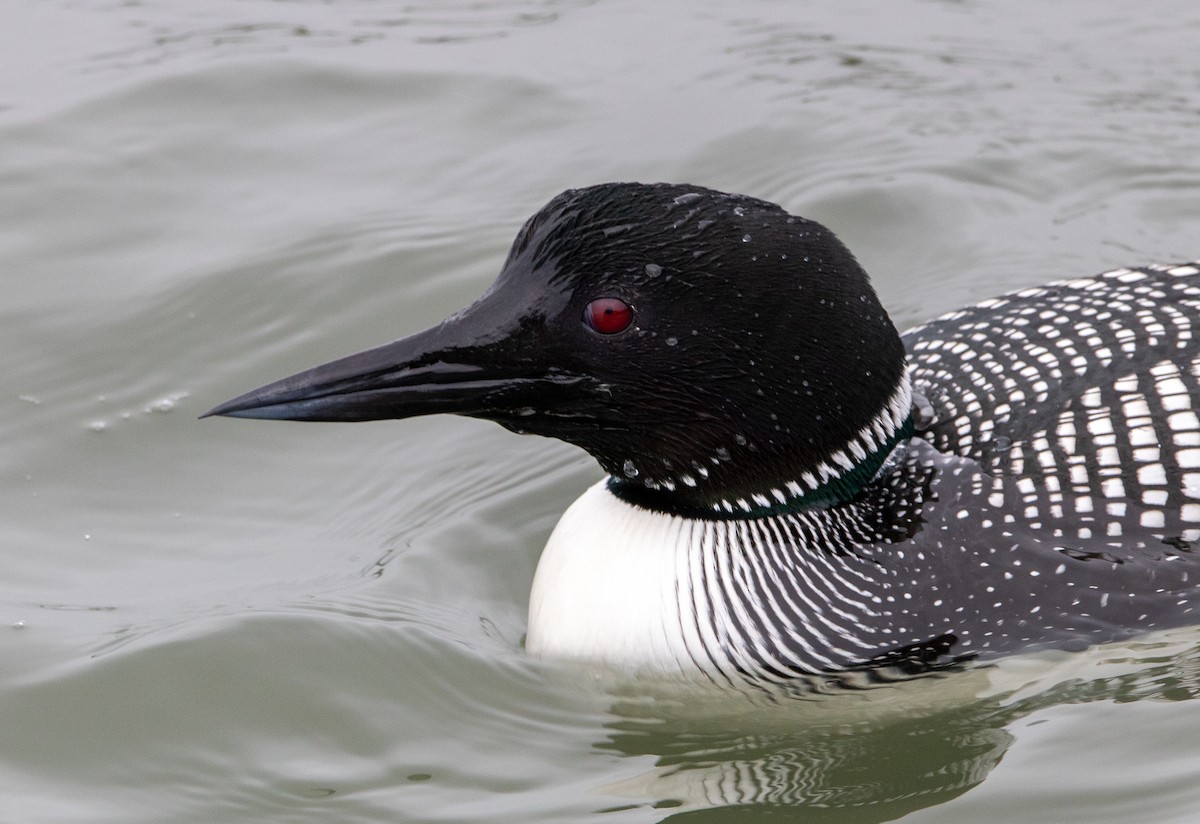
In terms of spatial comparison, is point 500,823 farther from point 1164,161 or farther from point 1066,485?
point 1164,161

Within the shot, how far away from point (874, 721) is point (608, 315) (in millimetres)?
1204

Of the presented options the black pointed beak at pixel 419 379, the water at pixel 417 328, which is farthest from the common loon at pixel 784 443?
the water at pixel 417 328

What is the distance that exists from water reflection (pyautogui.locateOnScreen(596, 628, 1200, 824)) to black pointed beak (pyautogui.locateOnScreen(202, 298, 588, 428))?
885mm

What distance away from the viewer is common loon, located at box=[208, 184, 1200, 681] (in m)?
3.97

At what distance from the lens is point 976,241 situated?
6.51 m

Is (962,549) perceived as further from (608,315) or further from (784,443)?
(608,315)

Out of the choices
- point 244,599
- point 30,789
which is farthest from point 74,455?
point 30,789

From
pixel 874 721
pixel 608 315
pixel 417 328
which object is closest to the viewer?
pixel 608 315

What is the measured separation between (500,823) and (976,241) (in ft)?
11.4

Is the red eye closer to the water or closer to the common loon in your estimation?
the common loon

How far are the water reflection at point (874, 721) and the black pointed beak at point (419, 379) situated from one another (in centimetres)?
89

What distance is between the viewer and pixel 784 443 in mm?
4121

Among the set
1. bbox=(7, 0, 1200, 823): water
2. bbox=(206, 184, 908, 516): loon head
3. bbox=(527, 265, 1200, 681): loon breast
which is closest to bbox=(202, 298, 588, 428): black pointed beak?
bbox=(206, 184, 908, 516): loon head

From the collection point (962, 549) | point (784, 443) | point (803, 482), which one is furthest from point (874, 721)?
point (784, 443)
